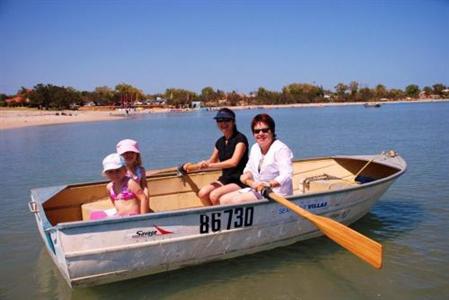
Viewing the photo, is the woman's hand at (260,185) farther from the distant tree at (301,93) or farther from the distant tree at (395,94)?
the distant tree at (395,94)

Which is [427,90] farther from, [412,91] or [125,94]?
[125,94]

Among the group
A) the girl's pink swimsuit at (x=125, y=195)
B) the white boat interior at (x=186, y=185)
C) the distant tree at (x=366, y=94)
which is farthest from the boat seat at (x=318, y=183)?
the distant tree at (x=366, y=94)

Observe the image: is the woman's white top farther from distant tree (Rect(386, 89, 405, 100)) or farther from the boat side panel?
distant tree (Rect(386, 89, 405, 100))

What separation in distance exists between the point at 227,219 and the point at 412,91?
625ft

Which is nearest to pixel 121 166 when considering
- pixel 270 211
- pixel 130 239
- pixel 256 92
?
pixel 130 239

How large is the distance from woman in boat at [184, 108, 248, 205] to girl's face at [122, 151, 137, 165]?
1.45m

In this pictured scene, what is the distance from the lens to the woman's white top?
605 centimetres

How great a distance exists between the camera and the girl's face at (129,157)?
18.3ft

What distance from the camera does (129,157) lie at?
18.4 ft

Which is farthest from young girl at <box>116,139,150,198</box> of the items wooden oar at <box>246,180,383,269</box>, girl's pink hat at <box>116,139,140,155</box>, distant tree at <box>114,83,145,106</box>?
distant tree at <box>114,83,145,106</box>

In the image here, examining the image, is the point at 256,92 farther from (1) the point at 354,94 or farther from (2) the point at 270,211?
(2) the point at 270,211

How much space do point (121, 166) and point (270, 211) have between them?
7.39 ft

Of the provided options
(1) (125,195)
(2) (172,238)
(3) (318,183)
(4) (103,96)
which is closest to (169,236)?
(2) (172,238)

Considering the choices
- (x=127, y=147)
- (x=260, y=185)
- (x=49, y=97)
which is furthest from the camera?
(x=49, y=97)
